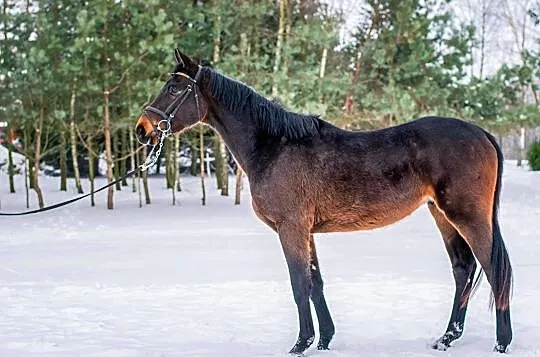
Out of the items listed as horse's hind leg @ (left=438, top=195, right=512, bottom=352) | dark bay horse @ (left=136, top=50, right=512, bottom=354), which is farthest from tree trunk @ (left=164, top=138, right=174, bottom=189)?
horse's hind leg @ (left=438, top=195, right=512, bottom=352)

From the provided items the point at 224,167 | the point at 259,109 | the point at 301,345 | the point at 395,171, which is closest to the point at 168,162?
the point at 224,167

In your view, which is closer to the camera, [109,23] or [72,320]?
[72,320]

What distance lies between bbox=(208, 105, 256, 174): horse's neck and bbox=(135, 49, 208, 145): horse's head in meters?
0.13

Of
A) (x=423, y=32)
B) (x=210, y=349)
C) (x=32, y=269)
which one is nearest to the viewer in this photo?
(x=210, y=349)

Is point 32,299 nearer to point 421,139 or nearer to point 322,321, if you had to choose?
point 322,321

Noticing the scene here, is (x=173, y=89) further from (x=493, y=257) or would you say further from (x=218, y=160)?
(x=218, y=160)

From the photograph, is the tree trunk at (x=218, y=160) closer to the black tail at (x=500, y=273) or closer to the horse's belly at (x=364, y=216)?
the horse's belly at (x=364, y=216)

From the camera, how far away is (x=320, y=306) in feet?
14.4

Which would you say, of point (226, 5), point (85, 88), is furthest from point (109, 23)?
point (226, 5)

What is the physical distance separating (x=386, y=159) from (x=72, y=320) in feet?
9.25

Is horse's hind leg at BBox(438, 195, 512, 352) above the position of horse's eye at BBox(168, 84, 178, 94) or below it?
below

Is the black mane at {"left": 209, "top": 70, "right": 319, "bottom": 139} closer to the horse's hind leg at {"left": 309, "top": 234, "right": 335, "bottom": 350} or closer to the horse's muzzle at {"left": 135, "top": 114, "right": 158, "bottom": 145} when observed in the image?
the horse's muzzle at {"left": 135, "top": 114, "right": 158, "bottom": 145}

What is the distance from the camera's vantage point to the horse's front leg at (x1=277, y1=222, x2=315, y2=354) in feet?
13.2

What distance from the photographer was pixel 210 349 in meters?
4.29
